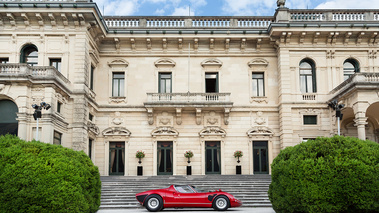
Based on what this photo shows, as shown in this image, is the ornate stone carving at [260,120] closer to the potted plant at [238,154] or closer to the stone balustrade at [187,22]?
the potted plant at [238,154]

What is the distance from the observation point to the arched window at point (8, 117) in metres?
24.9

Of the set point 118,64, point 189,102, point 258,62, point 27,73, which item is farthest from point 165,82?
point 27,73

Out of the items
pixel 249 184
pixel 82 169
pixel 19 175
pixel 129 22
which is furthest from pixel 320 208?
pixel 129 22

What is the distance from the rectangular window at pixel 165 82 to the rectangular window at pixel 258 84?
639 cm

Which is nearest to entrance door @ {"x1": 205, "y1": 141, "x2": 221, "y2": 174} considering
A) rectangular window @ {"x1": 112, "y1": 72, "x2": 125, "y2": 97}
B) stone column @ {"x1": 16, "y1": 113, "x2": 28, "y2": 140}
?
rectangular window @ {"x1": 112, "y1": 72, "x2": 125, "y2": 97}

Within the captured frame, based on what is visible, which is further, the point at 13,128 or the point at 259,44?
the point at 259,44

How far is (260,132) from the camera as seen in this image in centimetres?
3125

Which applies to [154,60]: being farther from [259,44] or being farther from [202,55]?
[259,44]

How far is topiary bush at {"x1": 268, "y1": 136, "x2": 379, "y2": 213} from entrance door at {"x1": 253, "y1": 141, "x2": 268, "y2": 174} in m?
16.0

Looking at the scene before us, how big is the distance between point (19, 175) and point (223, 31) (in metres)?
21.4

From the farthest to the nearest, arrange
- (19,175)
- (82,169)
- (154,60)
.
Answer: (154,60)
(82,169)
(19,175)

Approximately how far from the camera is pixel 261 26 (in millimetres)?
32312

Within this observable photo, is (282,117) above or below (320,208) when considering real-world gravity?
above

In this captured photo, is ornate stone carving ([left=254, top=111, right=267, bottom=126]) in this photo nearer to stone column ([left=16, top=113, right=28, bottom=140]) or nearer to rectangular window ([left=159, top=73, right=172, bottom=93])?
rectangular window ([left=159, top=73, right=172, bottom=93])
